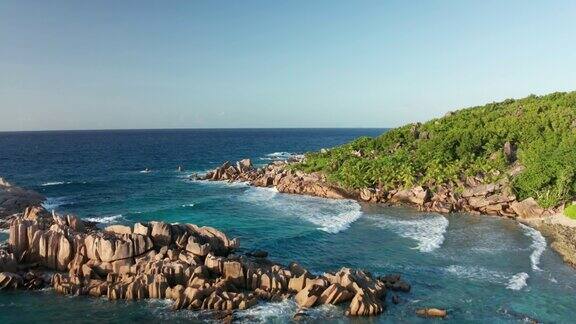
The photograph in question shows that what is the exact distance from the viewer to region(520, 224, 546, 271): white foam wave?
4806 cm

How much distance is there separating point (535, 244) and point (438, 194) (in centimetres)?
2159

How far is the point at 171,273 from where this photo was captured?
130 feet

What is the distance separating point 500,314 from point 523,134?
58.2m

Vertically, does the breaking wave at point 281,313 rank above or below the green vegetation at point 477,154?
below

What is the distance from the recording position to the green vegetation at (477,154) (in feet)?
228

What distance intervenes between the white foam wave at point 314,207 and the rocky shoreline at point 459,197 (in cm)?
291

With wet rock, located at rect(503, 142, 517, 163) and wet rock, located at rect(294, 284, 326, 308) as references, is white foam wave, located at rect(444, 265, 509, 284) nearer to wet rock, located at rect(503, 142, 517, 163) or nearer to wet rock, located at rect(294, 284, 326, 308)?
wet rock, located at rect(294, 284, 326, 308)

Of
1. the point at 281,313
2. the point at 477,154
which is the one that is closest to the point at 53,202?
the point at 281,313

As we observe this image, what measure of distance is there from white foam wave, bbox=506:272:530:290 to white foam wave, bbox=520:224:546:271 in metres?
2.71

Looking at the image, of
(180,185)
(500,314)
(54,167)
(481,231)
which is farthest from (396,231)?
(54,167)

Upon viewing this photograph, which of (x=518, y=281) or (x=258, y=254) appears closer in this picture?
(x=518, y=281)

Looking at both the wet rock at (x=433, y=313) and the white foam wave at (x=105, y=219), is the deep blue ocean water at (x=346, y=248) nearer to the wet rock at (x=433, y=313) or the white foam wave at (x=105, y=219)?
the white foam wave at (x=105, y=219)

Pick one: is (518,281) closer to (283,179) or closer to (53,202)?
(283,179)

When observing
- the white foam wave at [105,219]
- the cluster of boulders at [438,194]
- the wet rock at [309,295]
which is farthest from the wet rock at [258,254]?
the cluster of boulders at [438,194]
